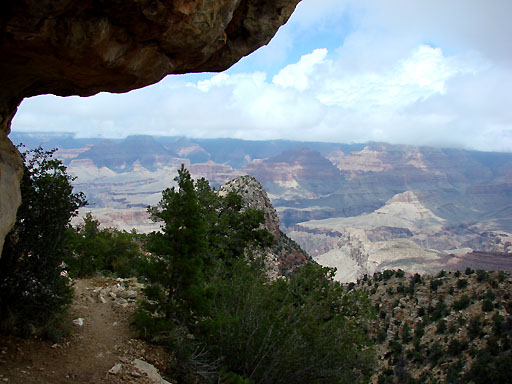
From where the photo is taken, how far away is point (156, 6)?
9.23m

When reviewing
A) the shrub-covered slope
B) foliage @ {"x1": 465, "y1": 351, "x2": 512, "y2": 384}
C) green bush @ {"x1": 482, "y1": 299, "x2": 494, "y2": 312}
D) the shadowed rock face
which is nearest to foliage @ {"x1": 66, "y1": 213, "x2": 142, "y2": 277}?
the shadowed rock face

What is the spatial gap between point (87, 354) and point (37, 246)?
11.1 ft

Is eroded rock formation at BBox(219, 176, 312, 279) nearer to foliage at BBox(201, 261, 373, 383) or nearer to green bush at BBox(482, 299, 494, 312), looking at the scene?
green bush at BBox(482, 299, 494, 312)

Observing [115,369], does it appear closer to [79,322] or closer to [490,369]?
[79,322]

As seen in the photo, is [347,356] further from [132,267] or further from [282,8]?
[132,267]

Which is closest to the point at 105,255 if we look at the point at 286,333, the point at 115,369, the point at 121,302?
the point at 121,302

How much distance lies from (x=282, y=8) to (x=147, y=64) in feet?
17.3

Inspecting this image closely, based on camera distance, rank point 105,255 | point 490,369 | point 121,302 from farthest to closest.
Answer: point 105,255 < point 490,369 < point 121,302

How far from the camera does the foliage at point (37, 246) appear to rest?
387 inches

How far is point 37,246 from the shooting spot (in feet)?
32.7

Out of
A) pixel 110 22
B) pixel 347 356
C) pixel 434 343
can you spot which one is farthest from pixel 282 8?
pixel 434 343

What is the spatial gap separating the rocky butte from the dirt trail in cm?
320

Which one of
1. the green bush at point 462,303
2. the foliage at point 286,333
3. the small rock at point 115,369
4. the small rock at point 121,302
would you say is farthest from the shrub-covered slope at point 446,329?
the small rock at point 115,369

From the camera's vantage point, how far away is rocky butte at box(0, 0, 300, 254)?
8409mm
